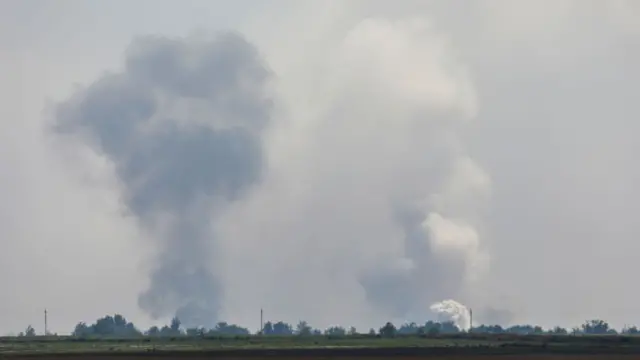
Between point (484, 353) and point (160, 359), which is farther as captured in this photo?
point (484, 353)

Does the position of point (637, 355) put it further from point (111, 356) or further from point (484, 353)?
point (111, 356)

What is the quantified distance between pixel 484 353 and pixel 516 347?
16263 mm

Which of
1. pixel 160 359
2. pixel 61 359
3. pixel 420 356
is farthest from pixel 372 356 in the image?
pixel 61 359

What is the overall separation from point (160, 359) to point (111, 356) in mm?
10214

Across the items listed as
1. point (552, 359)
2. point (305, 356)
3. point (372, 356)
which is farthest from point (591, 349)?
point (305, 356)

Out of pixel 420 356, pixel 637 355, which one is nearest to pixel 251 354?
pixel 420 356

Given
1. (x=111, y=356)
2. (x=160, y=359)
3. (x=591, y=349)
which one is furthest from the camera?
(x=591, y=349)

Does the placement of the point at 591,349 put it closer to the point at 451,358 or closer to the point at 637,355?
the point at 637,355

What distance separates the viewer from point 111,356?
120 meters

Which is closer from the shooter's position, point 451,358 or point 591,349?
point 451,358

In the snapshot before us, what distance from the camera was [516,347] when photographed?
13938cm

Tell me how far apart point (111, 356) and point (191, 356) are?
30.7ft

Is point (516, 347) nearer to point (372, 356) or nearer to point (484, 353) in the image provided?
point (484, 353)

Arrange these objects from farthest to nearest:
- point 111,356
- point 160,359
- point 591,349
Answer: point 591,349 → point 111,356 → point 160,359
